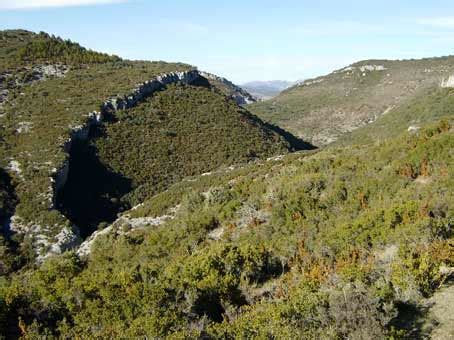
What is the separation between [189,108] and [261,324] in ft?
195

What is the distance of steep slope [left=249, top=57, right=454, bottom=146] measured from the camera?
106 metres

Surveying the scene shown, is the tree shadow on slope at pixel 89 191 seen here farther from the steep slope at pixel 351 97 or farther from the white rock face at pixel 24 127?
the steep slope at pixel 351 97

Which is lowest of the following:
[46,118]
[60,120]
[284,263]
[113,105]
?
[284,263]

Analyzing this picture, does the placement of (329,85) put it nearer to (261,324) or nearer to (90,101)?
(90,101)

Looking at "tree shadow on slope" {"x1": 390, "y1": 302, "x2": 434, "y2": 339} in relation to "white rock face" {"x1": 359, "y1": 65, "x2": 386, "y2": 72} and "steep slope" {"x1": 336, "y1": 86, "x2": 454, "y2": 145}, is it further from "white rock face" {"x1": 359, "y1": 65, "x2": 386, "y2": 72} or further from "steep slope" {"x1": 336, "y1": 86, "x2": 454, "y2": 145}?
"white rock face" {"x1": 359, "y1": 65, "x2": 386, "y2": 72}

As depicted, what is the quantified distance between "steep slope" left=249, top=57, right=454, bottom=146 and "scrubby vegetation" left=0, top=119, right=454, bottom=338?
69.6 metres

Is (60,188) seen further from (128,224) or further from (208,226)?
(208,226)

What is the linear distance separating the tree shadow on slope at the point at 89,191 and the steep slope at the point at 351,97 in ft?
181

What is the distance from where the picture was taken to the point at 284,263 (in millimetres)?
16781

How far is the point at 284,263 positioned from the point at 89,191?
35377 mm

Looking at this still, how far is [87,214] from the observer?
1763 inches

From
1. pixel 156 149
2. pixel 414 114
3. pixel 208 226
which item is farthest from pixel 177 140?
pixel 414 114

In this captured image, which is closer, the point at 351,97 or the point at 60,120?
the point at 60,120

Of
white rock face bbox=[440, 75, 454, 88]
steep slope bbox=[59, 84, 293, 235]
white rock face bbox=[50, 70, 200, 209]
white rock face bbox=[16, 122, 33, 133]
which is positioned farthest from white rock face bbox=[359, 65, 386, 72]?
white rock face bbox=[16, 122, 33, 133]
